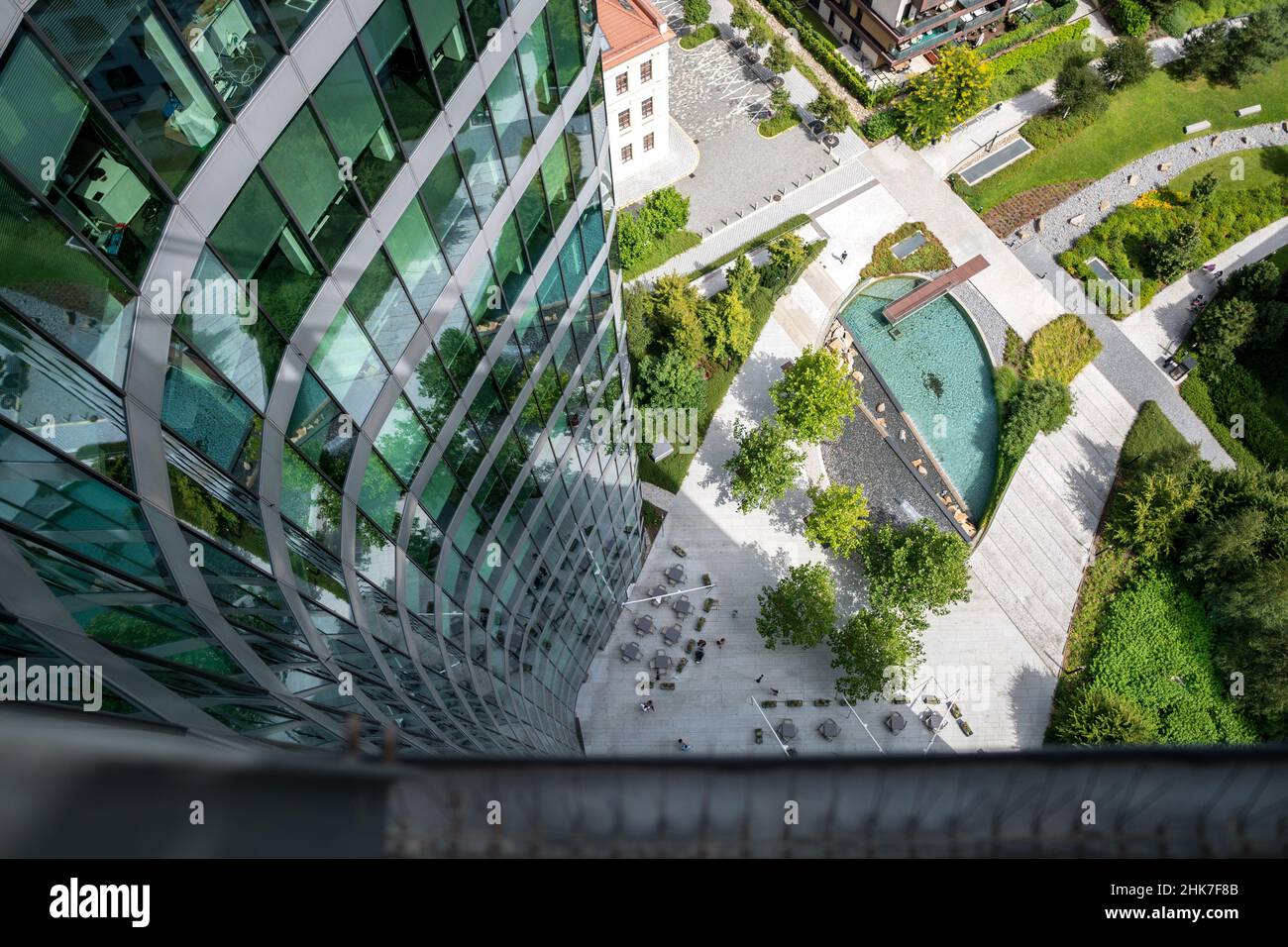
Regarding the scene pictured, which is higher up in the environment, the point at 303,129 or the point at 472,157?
the point at 472,157

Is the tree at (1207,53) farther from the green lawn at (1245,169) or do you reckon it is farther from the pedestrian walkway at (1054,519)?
the pedestrian walkway at (1054,519)

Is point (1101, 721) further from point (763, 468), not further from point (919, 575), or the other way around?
point (763, 468)

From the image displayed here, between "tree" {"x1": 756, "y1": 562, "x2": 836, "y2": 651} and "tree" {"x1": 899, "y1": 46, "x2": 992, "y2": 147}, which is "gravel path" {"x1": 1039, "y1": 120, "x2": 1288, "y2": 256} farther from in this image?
"tree" {"x1": 756, "y1": 562, "x2": 836, "y2": 651}

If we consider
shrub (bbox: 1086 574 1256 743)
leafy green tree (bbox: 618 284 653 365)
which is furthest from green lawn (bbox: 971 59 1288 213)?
shrub (bbox: 1086 574 1256 743)

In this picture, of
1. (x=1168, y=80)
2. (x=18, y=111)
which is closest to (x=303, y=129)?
(x=18, y=111)

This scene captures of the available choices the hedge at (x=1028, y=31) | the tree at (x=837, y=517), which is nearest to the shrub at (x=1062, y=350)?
the tree at (x=837, y=517)

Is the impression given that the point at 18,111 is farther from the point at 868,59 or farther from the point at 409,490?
the point at 868,59
